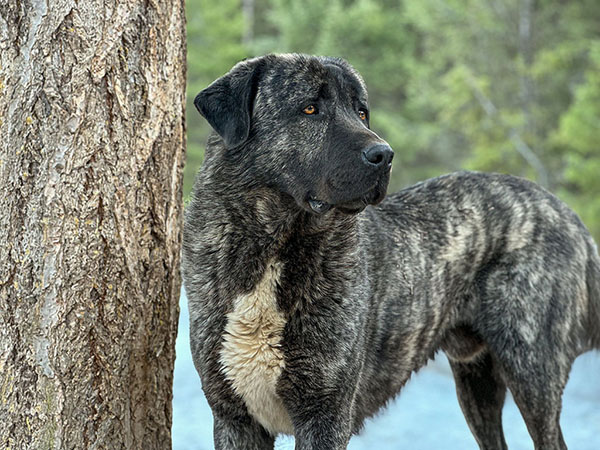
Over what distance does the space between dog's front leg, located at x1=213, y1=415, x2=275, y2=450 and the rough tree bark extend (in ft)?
1.34

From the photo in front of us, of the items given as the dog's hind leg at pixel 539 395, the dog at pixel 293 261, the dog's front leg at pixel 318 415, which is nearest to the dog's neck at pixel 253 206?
the dog at pixel 293 261

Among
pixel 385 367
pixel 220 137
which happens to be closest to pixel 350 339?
pixel 385 367

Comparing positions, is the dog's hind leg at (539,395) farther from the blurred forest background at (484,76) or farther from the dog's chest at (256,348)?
the blurred forest background at (484,76)

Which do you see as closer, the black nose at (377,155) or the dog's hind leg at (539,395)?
the black nose at (377,155)

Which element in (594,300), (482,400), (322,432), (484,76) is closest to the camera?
(322,432)

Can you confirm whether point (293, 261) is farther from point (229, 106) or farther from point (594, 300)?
point (594, 300)

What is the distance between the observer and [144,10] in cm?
331

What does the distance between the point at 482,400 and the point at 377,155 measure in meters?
2.22

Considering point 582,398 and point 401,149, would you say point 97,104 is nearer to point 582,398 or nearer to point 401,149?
point 582,398

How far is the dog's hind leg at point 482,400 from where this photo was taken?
15.1 ft

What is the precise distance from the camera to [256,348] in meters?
3.28

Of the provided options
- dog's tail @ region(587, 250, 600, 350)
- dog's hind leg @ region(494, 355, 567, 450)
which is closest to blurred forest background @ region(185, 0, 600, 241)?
dog's tail @ region(587, 250, 600, 350)

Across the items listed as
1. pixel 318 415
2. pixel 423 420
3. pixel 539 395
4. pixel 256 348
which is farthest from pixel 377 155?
pixel 423 420

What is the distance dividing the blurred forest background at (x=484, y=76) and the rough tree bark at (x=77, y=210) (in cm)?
1331
